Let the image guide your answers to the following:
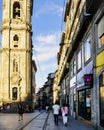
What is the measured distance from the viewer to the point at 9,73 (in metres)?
84.8

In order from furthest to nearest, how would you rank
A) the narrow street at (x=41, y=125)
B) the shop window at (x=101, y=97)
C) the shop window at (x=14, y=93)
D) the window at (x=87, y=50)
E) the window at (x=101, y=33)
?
the shop window at (x=14, y=93), the window at (x=87, y=50), the narrow street at (x=41, y=125), the window at (x=101, y=33), the shop window at (x=101, y=97)

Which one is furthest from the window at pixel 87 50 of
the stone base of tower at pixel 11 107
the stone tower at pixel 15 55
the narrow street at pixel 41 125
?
the stone tower at pixel 15 55

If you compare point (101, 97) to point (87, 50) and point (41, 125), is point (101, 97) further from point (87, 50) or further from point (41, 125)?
point (41, 125)

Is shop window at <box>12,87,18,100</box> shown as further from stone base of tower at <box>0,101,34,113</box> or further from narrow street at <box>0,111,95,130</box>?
narrow street at <box>0,111,95,130</box>

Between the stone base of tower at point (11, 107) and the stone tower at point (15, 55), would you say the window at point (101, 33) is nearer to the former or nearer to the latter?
the stone base of tower at point (11, 107)

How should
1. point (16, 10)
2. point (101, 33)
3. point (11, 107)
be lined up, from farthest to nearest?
point (16, 10), point (11, 107), point (101, 33)

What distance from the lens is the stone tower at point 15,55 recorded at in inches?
3295

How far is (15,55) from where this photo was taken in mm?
85688

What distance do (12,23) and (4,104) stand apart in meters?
18.7

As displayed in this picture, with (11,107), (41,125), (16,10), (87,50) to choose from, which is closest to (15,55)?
(16,10)

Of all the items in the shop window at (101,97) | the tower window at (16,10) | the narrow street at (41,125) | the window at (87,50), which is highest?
the tower window at (16,10)

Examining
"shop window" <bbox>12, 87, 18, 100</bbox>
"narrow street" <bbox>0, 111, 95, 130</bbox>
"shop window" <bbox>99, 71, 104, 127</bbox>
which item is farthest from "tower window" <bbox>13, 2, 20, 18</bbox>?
"shop window" <bbox>99, 71, 104, 127</bbox>

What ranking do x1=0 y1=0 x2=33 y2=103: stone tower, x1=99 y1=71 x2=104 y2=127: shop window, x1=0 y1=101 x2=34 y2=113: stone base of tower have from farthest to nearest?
x1=0 y1=0 x2=33 y2=103: stone tower
x1=0 y1=101 x2=34 y2=113: stone base of tower
x1=99 y1=71 x2=104 y2=127: shop window

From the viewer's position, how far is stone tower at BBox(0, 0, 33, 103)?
83.7m
